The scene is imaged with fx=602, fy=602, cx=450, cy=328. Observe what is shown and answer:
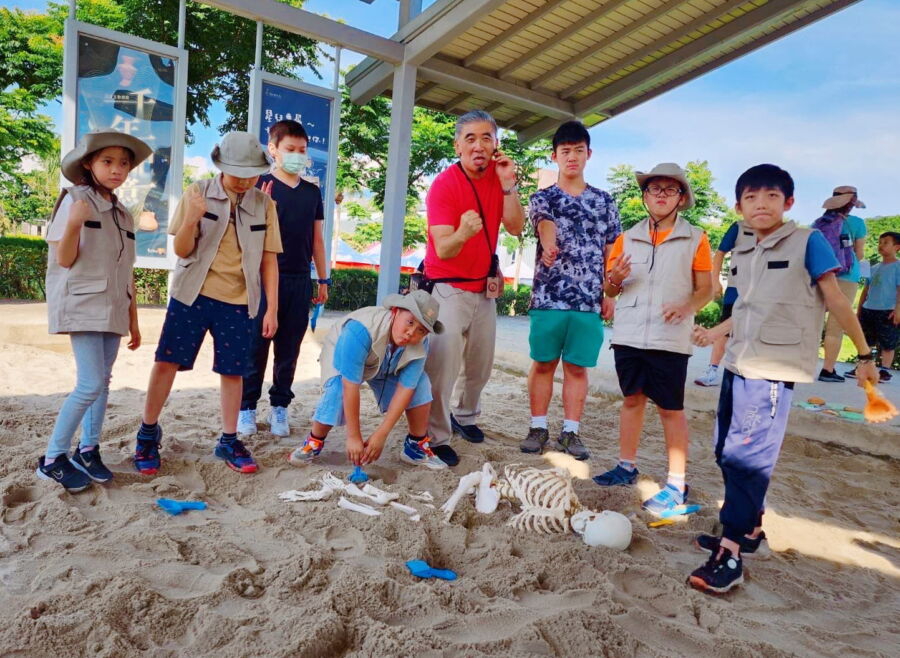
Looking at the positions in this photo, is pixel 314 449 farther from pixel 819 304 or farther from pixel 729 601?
pixel 819 304

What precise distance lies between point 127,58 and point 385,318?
4892 mm

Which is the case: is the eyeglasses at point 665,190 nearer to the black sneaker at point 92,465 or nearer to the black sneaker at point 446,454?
the black sneaker at point 446,454

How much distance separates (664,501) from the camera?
9.21 feet

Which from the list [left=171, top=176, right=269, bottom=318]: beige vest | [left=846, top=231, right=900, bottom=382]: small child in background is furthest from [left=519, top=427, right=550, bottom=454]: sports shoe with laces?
[left=846, top=231, right=900, bottom=382]: small child in background

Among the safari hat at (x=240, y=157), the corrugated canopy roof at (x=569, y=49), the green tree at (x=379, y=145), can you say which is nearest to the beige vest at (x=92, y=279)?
the safari hat at (x=240, y=157)

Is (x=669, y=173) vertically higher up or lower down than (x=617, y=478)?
higher up

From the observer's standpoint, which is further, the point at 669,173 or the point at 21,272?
the point at 21,272

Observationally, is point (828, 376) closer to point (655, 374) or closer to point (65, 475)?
point (655, 374)

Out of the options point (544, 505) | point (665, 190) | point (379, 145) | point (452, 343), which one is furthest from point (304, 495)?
point (379, 145)

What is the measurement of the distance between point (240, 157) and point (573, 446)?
92.8 inches

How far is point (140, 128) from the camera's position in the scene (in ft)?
20.4

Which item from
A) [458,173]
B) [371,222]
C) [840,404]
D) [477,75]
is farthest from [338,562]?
[371,222]

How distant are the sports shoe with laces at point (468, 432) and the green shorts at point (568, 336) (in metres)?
0.60

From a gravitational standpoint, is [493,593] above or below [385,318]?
below
